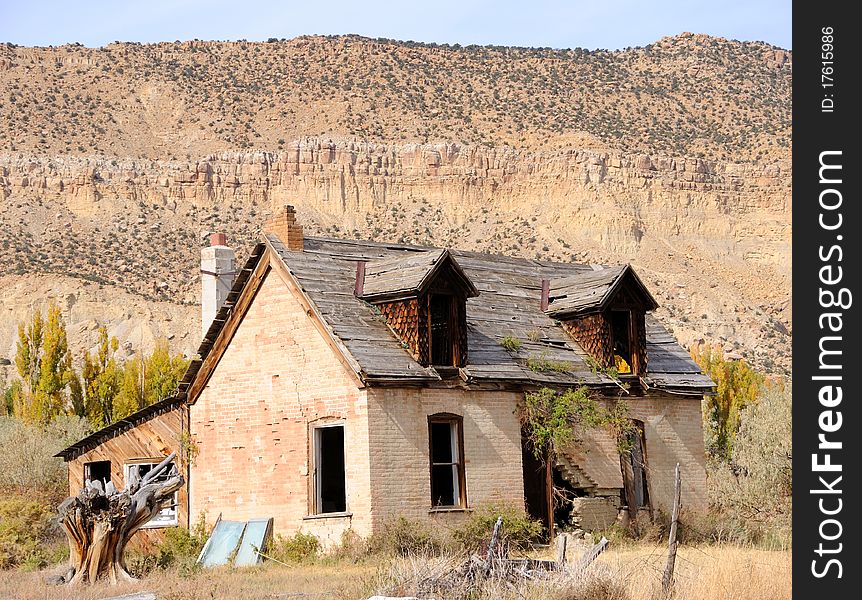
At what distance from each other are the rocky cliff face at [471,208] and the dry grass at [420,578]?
193 ft

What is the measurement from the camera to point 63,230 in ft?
265

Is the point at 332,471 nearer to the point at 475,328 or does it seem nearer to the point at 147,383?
the point at 475,328

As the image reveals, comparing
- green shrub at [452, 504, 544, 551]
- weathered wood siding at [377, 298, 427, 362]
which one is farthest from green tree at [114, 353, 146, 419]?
green shrub at [452, 504, 544, 551]

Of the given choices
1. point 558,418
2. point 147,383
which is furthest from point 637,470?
point 147,383

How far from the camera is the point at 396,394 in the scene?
21391 millimetres

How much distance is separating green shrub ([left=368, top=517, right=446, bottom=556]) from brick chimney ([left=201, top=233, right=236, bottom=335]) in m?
7.84

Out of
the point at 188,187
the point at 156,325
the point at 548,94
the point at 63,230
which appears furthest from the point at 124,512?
the point at 548,94

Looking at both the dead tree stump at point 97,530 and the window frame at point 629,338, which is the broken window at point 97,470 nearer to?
the dead tree stump at point 97,530

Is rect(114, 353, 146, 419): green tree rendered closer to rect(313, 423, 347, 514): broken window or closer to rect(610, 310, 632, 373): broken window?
rect(313, 423, 347, 514): broken window

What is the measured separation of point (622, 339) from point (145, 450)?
390 inches

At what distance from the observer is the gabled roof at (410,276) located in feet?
72.7

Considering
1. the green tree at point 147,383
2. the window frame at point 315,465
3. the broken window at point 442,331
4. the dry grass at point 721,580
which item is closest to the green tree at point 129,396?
the green tree at point 147,383
